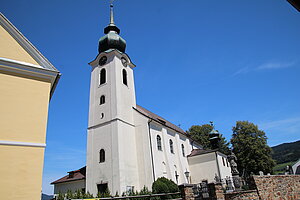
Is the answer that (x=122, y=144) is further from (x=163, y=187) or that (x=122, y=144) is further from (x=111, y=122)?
(x=163, y=187)

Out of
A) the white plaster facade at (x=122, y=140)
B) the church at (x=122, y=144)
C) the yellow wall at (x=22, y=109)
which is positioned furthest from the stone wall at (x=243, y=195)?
the yellow wall at (x=22, y=109)

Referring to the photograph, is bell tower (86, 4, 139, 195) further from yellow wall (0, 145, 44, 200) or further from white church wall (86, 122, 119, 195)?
yellow wall (0, 145, 44, 200)

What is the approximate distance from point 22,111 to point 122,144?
40.3 ft

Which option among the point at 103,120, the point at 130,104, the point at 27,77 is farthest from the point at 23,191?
the point at 130,104

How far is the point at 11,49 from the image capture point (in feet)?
27.0

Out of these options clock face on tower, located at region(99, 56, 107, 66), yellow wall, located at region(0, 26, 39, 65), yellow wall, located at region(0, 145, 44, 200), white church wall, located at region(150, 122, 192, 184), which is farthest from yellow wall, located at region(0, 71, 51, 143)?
clock face on tower, located at region(99, 56, 107, 66)

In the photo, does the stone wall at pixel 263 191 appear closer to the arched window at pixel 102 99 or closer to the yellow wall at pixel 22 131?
the yellow wall at pixel 22 131

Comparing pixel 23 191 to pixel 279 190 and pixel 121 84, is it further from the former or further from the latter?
pixel 121 84

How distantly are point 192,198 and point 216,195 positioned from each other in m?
1.30

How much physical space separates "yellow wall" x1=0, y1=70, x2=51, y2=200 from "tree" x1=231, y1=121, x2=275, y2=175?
33959 mm

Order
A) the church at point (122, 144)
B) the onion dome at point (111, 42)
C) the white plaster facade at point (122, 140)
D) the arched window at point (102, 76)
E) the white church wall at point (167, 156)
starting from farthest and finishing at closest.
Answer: the onion dome at point (111, 42), the arched window at point (102, 76), the white church wall at point (167, 156), the church at point (122, 144), the white plaster facade at point (122, 140)

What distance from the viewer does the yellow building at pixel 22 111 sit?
650 cm

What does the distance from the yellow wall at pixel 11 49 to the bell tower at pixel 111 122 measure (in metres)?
11.7

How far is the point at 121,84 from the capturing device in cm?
2227
